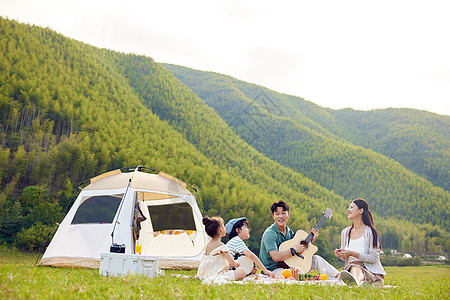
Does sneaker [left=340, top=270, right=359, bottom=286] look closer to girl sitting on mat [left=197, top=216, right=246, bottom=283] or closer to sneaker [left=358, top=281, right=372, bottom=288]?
sneaker [left=358, top=281, right=372, bottom=288]

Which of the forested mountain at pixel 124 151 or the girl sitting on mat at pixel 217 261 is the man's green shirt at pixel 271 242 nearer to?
the girl sitting on mat at pixel 217 261

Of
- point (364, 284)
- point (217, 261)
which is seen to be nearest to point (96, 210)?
point (217, 261)

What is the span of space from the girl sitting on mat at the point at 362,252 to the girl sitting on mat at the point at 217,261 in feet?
4.19

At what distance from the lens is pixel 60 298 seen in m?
2.86

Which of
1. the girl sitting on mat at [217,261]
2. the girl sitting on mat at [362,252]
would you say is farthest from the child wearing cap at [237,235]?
the girl sitting on mat at [362,252]

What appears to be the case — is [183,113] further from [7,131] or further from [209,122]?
[7,131]

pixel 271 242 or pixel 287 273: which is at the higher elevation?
pixel 271 242

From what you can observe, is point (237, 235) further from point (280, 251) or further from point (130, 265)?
point (130, 265)

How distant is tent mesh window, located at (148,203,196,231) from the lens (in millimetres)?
10742

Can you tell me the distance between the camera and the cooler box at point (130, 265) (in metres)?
5.55

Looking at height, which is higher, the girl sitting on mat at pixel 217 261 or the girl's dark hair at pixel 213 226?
the girl's dark hair at pixel 213 226

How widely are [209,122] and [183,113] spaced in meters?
3.48

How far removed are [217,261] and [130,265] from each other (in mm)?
1330

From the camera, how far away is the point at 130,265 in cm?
557
